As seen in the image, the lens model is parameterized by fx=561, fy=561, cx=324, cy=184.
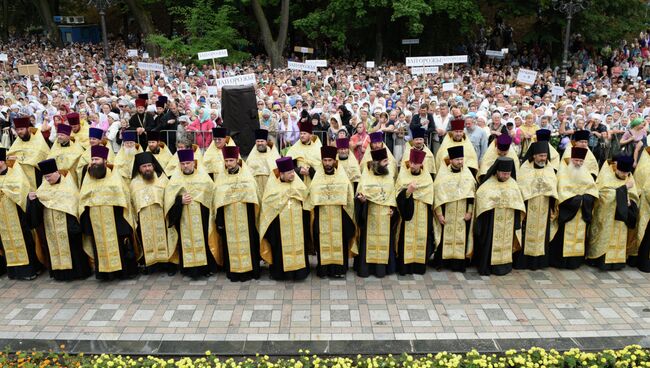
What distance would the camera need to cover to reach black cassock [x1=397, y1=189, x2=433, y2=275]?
8055mm

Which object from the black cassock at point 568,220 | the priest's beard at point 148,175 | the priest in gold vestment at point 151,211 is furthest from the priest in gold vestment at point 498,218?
the priest's beard at point 148,175

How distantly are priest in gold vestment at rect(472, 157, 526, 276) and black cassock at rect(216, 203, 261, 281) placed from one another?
325 cm

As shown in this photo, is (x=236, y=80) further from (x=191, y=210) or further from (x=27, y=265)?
(x=27, y=265)

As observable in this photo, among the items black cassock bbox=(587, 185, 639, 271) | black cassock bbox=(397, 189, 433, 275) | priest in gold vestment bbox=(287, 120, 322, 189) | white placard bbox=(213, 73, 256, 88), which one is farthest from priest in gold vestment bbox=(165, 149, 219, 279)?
white placard bbox=(213, 73, 256, 88)

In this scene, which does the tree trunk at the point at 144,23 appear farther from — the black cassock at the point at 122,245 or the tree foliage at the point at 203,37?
the black cassock at the point at 122,245

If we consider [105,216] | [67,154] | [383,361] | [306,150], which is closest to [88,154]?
[67,154]

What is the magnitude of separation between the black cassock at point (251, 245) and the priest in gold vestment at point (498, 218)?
325cm

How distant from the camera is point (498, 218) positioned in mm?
8172

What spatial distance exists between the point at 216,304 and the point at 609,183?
5.97 meters

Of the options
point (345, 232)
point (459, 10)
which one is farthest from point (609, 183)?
point (459, 10)

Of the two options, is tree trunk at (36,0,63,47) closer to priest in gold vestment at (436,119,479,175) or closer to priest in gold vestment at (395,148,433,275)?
priest in gold vestment at (436,119,479,175)

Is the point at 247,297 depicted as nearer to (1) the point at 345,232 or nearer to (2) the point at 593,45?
(1) the point at 345,232

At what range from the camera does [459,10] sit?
26406 millimetres

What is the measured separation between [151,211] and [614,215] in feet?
22.4
